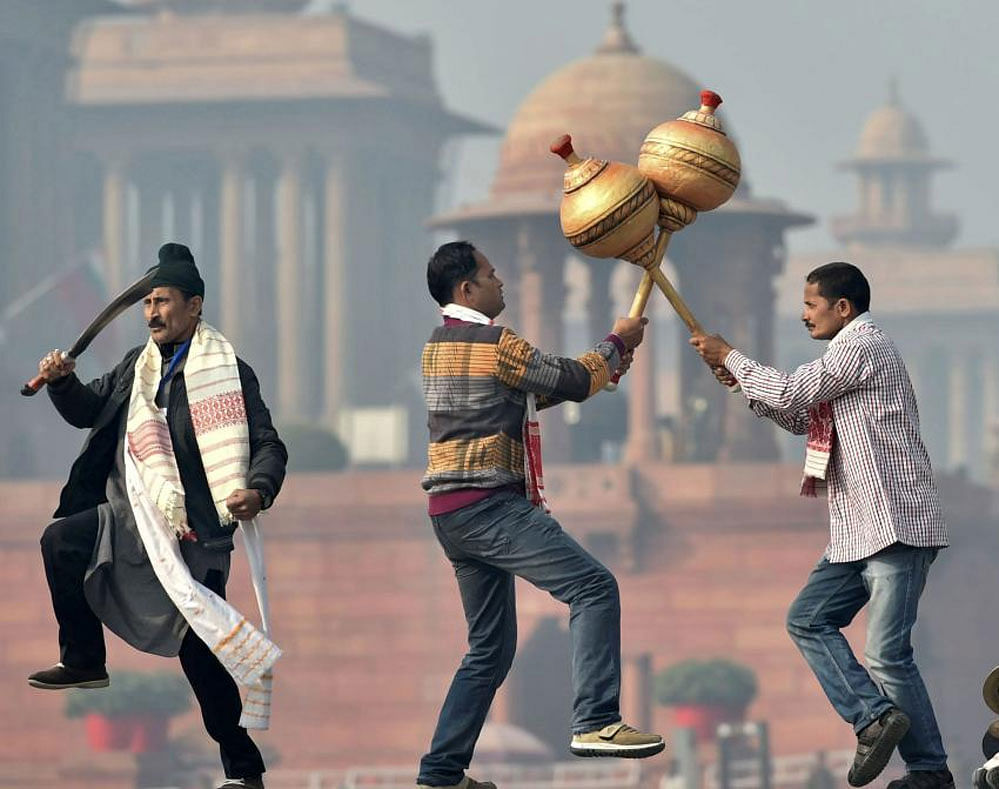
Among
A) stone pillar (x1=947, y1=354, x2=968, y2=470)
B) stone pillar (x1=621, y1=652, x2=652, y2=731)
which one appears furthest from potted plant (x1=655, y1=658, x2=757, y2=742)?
stone pillar (x1=947, y1=354, x2=968, y2=470)

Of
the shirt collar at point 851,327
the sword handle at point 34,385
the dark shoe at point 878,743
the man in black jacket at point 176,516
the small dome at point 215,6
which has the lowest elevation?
the dark shoe at point 878,743

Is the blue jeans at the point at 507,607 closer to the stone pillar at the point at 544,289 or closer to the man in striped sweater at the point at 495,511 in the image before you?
the man in striped sweater at the point at 495,511

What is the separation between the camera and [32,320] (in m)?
74.3

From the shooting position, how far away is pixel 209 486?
8953mm

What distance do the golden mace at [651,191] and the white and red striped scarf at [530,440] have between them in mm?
286

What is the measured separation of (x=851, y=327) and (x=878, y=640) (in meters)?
0.91

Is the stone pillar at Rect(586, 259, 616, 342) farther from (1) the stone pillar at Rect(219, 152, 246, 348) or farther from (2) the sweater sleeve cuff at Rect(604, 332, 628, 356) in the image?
(2) the sweater sleeve cuff at Rect(604, 332, 628, 356)

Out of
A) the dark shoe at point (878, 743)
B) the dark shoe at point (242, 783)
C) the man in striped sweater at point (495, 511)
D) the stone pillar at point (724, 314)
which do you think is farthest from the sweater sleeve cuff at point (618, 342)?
the stone pillar at point (724, 314)

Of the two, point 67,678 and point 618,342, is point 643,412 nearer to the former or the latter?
point 618,342

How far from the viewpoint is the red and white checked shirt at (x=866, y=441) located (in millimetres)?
8906

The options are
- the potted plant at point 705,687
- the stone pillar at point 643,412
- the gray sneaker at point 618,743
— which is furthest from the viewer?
the stone pillar at point 643,412

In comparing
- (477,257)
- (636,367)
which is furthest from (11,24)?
(477,257)

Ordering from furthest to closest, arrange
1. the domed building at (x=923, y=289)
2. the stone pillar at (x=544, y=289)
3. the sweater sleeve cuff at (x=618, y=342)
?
the domed building at (x=923, y=289) → the stone pillar at (x=544, y=289) → the sweater sleeve cuff at (x=618, y=342)

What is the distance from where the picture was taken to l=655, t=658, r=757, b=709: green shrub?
47219 millimetres
